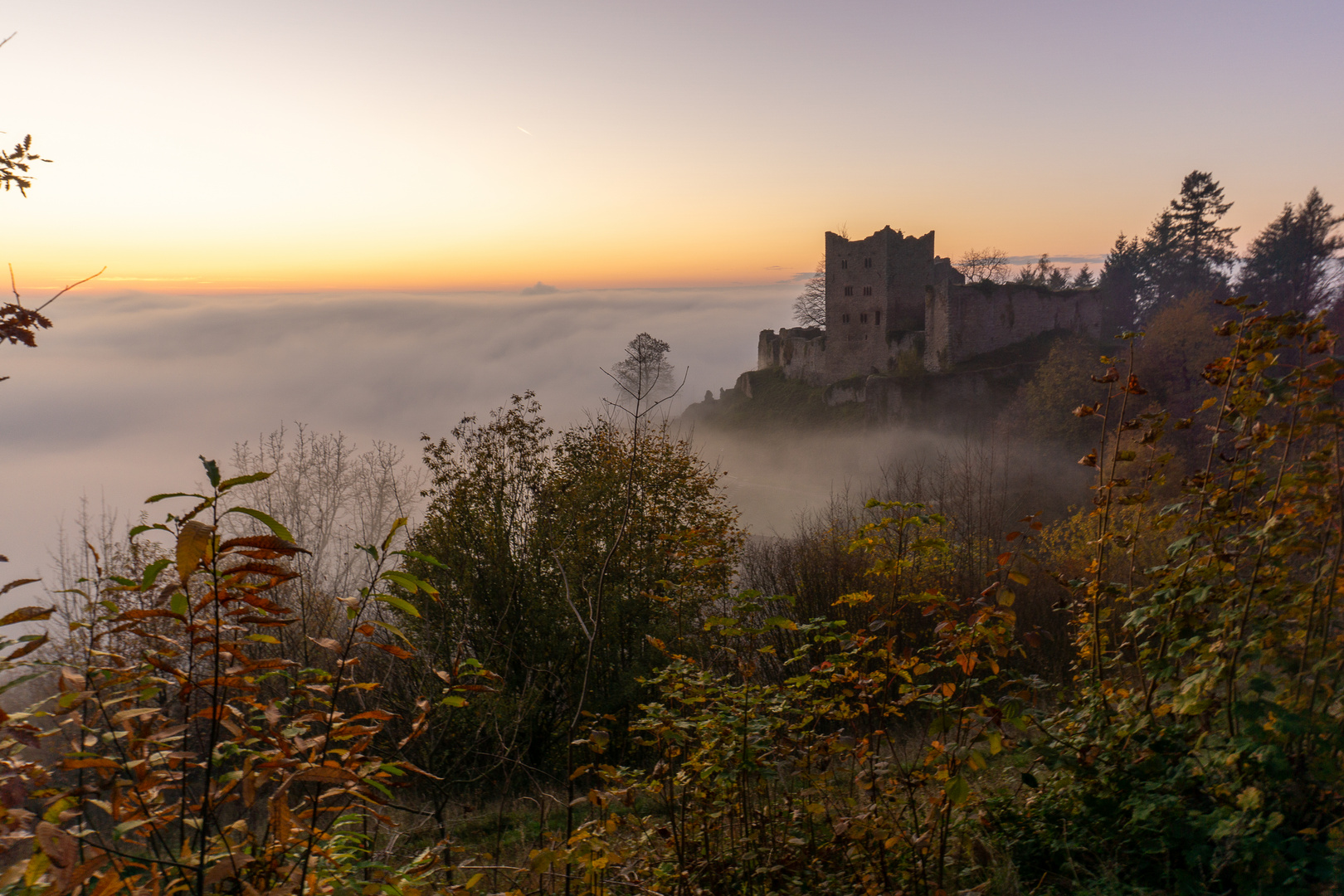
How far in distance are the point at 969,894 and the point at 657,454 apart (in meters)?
15.5

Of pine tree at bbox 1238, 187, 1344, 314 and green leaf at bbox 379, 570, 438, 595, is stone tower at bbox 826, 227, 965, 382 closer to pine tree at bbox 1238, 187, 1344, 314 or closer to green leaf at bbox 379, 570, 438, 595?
pine tree at bbox 1238, 187, 1344, 314

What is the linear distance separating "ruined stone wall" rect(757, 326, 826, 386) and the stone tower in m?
1.56

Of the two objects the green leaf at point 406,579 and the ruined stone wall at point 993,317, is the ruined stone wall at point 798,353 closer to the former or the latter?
the ruined stone wall at point 993,317

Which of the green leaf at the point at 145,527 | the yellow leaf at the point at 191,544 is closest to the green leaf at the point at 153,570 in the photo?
A: the green leaf at the point at 145,527

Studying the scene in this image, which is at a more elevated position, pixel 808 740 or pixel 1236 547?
pixel 1236 547

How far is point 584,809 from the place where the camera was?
9680mm

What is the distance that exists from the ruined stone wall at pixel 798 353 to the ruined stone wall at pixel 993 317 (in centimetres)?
808

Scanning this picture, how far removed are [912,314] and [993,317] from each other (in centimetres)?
569

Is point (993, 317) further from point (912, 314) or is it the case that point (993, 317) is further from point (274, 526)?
point (274, 526)

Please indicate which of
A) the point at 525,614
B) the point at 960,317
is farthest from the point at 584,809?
the point at 960,317

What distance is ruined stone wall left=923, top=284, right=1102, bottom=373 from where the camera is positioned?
46.6 meters

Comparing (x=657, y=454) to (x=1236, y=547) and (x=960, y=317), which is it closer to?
(x=1236, y=547)

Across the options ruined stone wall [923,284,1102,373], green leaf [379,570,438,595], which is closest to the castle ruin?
ruined stone wall [923,284,1102,373]

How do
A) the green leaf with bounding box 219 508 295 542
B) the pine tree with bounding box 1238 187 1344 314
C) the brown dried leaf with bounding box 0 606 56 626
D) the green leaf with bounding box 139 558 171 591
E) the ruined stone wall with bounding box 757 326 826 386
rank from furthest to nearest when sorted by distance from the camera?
the ruined stone wall with bounding box 757 326 826 386 → the pine tree with bounding box 1238 187 1344 314 → the brown dried leaf with bounding box 0 606 56 626 → the green leaf with bounding box 139 558 171 591 → the green leaf with bounding box 219 508 295 542
